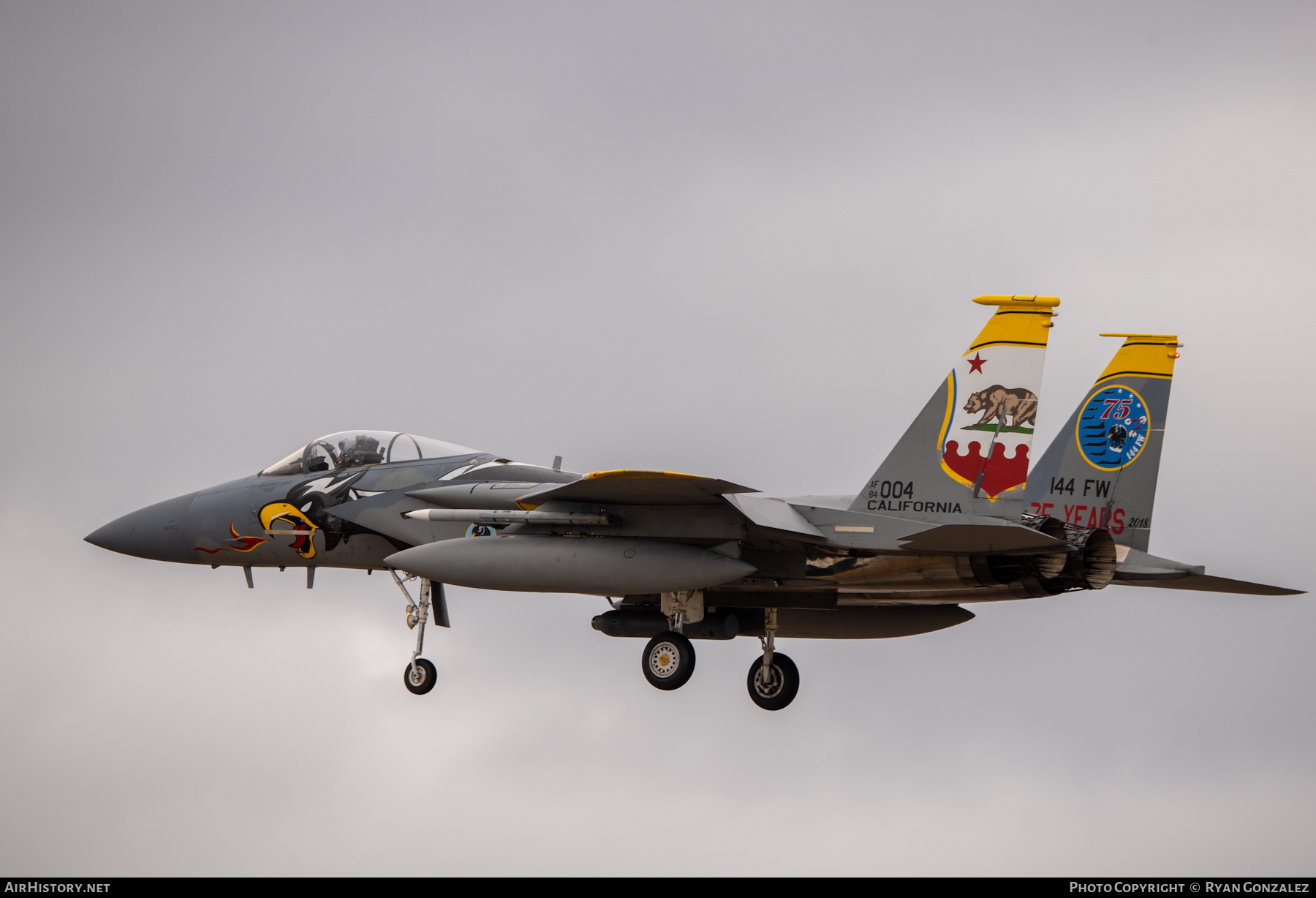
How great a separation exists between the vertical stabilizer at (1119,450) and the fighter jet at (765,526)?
24 millimetres

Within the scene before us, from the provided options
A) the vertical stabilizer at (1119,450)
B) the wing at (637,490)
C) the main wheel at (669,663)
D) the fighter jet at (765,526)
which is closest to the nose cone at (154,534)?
the fighter jet at (765,526)

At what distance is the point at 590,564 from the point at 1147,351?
710 cm

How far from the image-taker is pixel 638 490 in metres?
12.8

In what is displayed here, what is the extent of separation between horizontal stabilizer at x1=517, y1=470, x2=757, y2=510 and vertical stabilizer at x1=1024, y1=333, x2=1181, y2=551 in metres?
4.61

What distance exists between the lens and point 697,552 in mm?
13344

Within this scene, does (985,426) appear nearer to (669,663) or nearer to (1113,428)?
(1113,428)

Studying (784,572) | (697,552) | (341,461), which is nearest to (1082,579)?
(784,572)

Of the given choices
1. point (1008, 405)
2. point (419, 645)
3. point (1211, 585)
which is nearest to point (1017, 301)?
point (1008, 405)

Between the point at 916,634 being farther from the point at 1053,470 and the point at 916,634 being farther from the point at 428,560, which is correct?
the point at 428,560

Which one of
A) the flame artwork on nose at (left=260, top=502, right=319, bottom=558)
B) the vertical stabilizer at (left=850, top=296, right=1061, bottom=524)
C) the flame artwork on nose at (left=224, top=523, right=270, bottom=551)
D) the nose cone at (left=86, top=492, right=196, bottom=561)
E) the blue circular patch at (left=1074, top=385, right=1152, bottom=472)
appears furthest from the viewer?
the nose cone at (left=86, top=492, right=196, bottom=561)

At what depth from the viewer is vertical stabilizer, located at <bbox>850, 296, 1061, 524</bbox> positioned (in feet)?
41.2

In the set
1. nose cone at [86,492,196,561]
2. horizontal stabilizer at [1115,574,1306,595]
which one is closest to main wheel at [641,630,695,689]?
horizontal stabilizer at [1115,574,1306,595]

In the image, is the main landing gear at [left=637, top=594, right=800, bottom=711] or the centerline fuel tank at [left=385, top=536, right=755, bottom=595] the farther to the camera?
the main landing gear at [left=637, top=594, right=800, bottom=711]

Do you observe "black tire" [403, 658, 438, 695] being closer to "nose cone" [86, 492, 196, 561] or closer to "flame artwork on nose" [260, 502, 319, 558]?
"flame artwork on nose" [260, 502, 319, 558]
